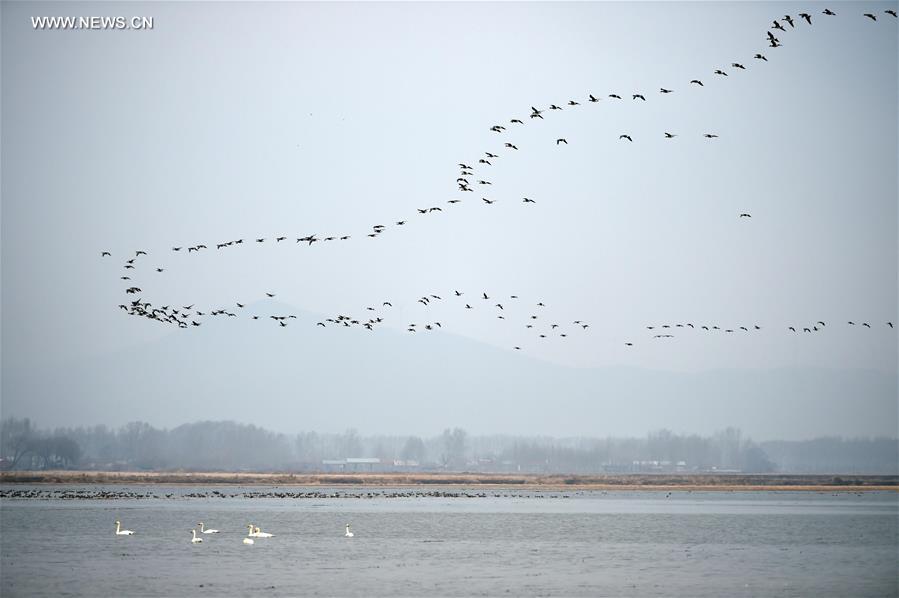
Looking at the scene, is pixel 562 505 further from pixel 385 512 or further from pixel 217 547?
pixel 217 547

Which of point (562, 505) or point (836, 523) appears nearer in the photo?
point (836, 523)

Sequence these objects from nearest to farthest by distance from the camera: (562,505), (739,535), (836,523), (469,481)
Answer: (739,535) < (836,523) < (562,505) < (469,481)

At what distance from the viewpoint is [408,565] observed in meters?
47.3

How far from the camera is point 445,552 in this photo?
174ft

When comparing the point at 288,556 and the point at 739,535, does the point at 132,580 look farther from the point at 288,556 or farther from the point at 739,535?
the point at 739,535

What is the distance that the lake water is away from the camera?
40.8 m

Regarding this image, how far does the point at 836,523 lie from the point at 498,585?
4682 centimetres

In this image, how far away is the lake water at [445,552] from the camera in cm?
4078

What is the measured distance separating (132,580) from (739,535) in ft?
128

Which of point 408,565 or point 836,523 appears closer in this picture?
point 408,565

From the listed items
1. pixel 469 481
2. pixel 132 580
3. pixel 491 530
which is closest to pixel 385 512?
pixel 491 530

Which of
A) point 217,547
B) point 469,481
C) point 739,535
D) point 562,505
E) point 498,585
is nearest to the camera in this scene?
point 498,585

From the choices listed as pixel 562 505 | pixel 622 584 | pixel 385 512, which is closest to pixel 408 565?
pixel 622 584

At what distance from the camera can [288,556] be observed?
5038 cm
